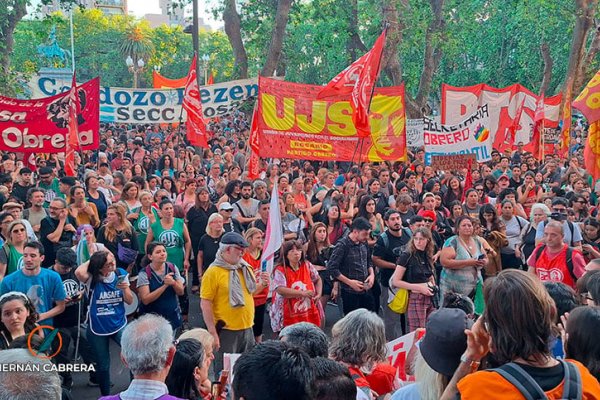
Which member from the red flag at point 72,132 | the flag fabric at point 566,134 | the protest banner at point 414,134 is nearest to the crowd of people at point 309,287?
the red flag at point 72,132

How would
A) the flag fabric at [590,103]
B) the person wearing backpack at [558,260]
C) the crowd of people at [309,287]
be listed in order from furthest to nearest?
the flag fabric at [590,103] < the person wearing backpack at [558,260] < the crowd of people at [309,287]

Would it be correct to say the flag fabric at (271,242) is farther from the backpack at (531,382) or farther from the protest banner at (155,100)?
the protest banner at (155,100)

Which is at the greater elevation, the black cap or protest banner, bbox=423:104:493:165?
protest banner, bbox=423:104:493:165

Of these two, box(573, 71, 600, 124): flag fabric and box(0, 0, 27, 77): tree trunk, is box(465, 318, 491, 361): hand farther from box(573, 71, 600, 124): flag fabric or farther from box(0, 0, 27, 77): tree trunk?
box(0, 0, 27, 77): tree trunk

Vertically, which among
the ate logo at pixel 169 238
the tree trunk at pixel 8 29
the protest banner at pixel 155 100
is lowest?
the ate logo at pixel 169 238

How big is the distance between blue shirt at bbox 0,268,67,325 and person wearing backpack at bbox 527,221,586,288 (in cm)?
415

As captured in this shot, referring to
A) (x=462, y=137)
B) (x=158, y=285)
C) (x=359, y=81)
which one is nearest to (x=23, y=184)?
A: (x=158, y=285)

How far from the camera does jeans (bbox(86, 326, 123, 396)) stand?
6.03 m

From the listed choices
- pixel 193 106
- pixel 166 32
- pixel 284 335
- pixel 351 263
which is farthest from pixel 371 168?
pixel 166 32

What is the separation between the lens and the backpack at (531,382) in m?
2.33

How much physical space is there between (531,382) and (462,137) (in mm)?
11879

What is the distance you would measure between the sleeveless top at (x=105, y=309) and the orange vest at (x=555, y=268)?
3.65 meters

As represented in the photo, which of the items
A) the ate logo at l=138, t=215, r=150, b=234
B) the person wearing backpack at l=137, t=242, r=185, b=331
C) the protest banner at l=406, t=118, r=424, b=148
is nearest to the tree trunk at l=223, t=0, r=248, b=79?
the protest banner at l=406, t=118, r=424, b=148

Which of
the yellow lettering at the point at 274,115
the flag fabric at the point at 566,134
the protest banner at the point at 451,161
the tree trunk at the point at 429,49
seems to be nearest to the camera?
the yellow lettering at the point at 274,115
